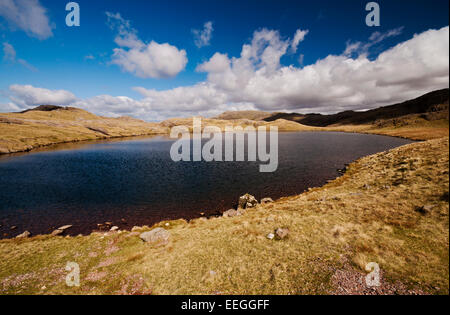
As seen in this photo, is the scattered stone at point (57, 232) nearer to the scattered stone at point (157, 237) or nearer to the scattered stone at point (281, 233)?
the scattered stone at point (157, 237)

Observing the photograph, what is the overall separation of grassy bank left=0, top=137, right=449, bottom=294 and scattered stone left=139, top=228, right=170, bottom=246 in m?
0.88

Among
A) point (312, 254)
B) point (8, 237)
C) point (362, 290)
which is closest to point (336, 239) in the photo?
point (312, 254)

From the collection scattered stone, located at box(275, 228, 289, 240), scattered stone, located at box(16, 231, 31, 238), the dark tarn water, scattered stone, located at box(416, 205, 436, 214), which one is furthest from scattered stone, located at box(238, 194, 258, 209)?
scattered stone, located at box(16, 231, 31, 238)

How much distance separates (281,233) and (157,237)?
41.9ft

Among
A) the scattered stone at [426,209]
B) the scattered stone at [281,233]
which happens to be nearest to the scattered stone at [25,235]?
the scattered stone at [281,233]

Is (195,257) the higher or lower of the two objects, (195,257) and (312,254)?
the lower

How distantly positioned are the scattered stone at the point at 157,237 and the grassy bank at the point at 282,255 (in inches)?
34.5

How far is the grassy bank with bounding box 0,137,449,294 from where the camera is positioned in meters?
11.0

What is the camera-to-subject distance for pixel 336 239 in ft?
48.6

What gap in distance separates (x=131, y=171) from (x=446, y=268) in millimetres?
62152

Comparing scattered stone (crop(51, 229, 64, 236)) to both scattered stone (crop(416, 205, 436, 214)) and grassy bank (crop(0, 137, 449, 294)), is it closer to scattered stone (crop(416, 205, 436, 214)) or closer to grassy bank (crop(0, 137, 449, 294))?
grassy bank (crop(0, 137, 449, 294))

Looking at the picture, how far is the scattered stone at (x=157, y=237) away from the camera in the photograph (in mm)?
18938
